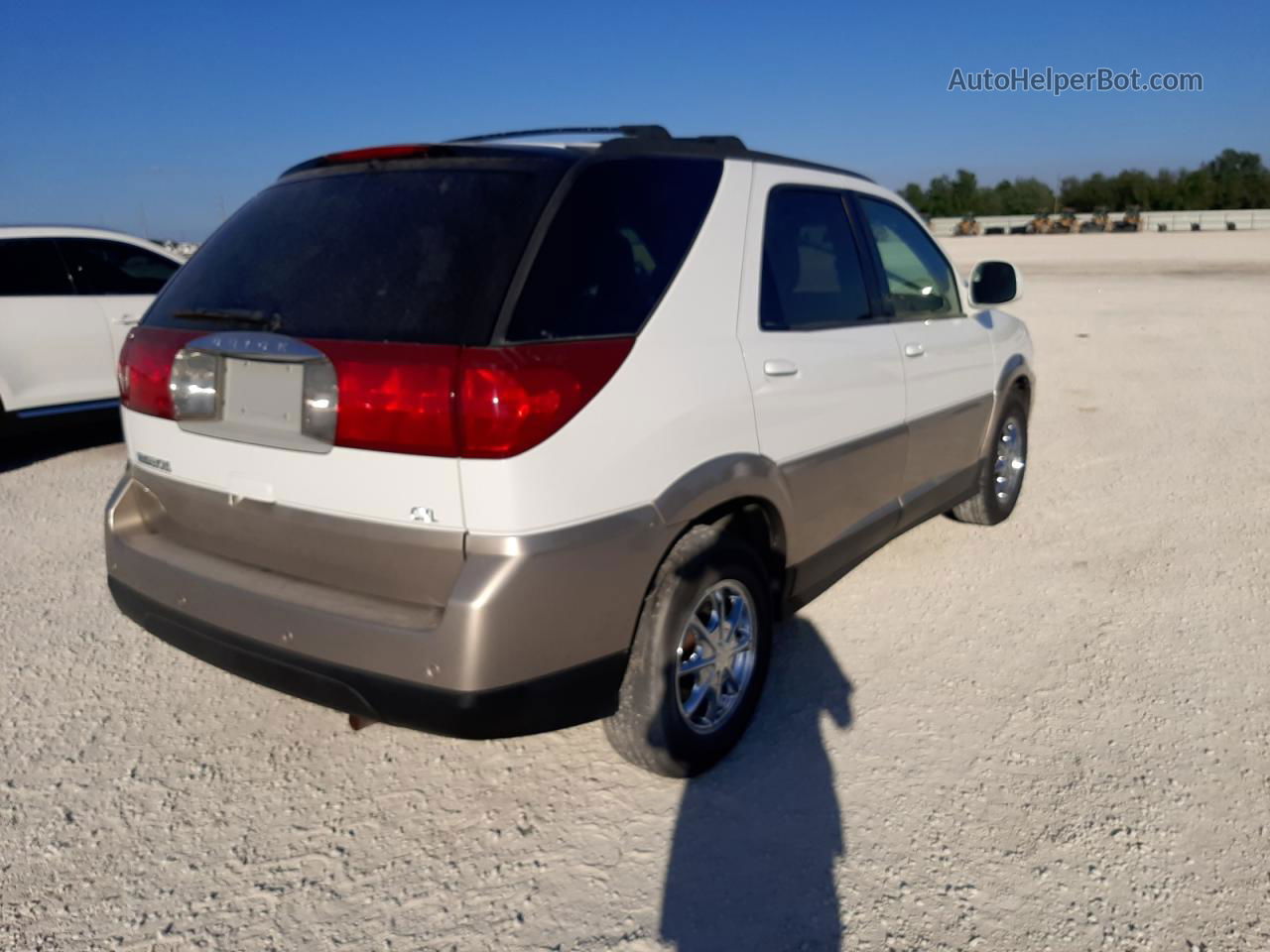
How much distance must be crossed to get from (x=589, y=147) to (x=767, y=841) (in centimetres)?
199

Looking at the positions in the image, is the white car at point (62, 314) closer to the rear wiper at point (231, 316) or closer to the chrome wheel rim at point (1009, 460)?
the rear wiper at point (231, 316)

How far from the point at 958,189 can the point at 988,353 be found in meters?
84.0

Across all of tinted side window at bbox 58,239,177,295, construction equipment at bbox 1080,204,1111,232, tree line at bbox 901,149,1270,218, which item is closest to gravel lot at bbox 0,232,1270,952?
tinted side window at bbox 58,239,177,295

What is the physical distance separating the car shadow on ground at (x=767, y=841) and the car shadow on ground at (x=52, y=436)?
19.5ft

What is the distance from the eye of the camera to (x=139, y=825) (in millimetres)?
2797

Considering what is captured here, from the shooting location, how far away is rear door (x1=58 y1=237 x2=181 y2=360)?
7.21m

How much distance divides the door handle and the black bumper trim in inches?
40.1

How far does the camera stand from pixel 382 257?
99.7 inches

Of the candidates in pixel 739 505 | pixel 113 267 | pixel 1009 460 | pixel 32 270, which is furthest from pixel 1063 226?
pixel 739 505

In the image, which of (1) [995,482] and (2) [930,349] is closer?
(2) [930,349]

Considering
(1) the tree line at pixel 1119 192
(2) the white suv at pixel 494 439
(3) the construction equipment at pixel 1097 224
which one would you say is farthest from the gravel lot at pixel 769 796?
(1) the tree line at pixel 1119 192

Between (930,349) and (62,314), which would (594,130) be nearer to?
(930,349)

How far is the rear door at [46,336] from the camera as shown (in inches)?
268

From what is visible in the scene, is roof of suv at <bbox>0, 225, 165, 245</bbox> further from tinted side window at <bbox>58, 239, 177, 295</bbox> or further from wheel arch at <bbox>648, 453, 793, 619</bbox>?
wheel arch at <bbox>648, 453, 793, 619</bbox>
